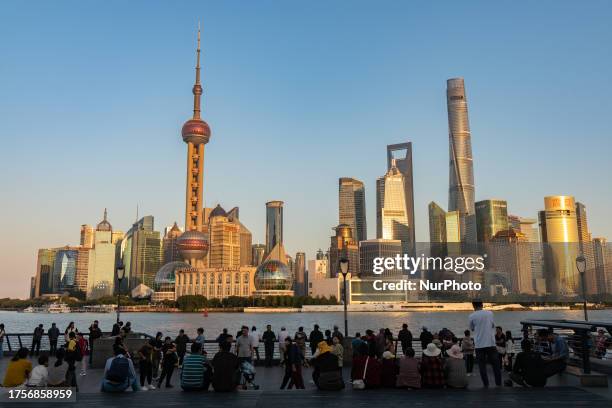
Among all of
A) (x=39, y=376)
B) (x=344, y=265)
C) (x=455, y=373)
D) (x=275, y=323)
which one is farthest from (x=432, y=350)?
(x=275, y=323)

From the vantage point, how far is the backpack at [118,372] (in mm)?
13914

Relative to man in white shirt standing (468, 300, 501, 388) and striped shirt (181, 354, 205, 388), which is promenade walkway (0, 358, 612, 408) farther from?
man in white shirt standing (468, 300, 501, 388)

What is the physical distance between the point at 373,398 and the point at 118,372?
21.0 ft

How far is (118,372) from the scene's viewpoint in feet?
45.7

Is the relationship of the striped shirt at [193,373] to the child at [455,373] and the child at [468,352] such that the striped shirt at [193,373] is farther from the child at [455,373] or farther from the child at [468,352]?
the child at [468,352]

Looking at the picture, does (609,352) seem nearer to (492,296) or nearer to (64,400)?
(64,400)

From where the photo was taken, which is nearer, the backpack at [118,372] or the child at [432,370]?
the backpack at [118,372]

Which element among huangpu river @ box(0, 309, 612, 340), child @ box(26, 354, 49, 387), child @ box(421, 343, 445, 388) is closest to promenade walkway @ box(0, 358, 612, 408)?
child @ box(421, 343, 445, 388)

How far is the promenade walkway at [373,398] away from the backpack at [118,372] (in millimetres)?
415

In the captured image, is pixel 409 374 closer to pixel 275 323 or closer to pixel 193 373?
pixel 193 373

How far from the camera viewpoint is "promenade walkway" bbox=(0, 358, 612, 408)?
1200 cm

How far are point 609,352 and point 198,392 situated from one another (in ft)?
47.2

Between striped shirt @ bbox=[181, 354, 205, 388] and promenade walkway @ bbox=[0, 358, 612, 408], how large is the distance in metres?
0.28

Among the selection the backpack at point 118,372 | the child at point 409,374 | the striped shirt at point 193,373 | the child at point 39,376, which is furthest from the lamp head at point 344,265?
the child at point 39,376
